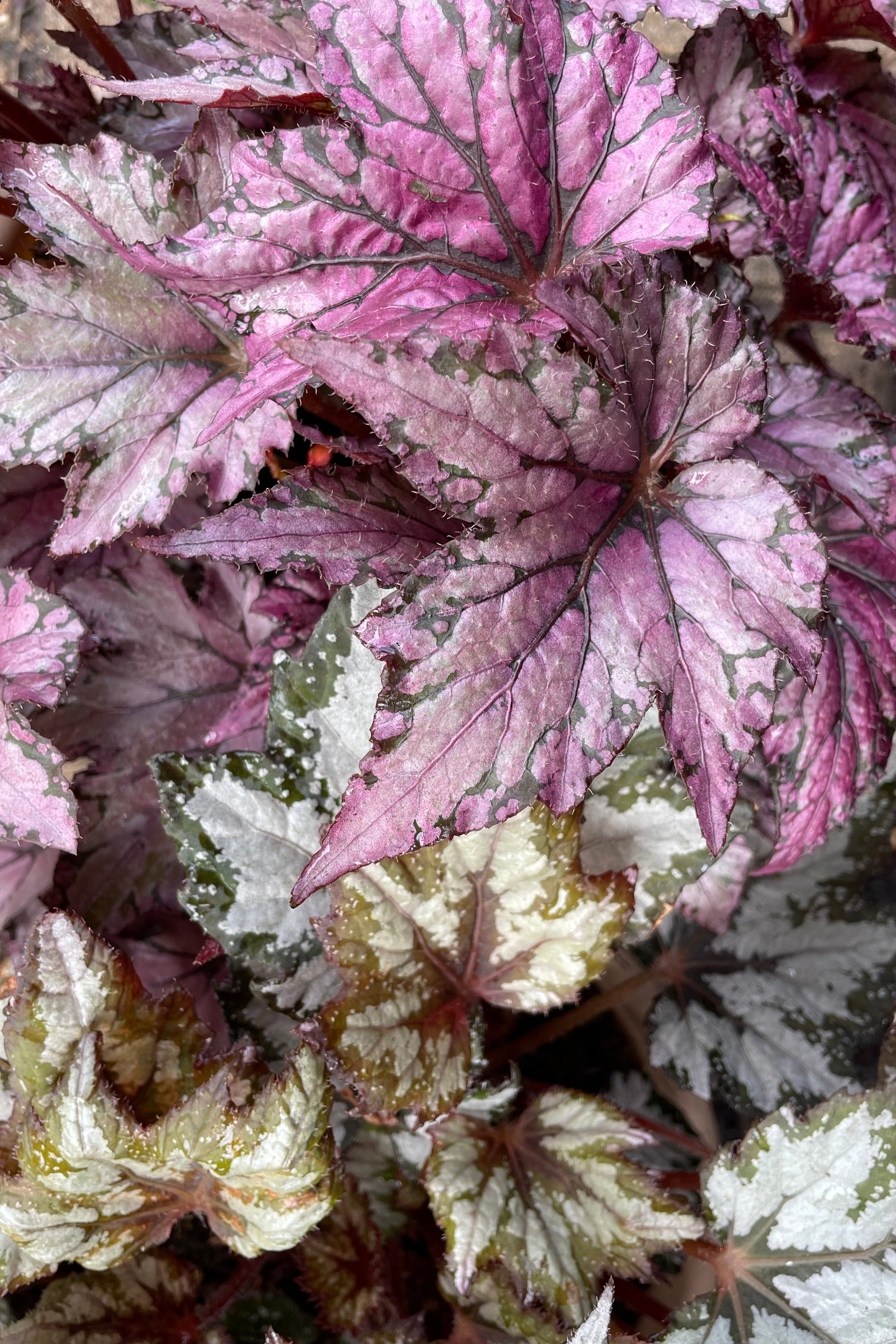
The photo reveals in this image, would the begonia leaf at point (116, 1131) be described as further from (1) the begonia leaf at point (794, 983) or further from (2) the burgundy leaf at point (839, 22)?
(2) the burgundy leaf at point (839, 22)

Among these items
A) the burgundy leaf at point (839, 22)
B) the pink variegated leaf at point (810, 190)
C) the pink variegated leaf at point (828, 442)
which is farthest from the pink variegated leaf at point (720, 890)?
the burgundy leaf at point (839, 22)

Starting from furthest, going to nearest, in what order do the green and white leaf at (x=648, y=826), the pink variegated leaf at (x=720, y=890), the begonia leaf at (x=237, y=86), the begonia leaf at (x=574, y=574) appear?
the pink variegated leaf at (x=720, y=890)
the green and white leaf at (x=648, y=826)
the begonia leaf at (x=237, y=86)
the begonia leaf at (x=574, y=574)

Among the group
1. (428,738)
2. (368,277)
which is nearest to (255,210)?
(368,277)

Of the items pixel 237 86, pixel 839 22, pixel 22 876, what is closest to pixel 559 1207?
pixel 22 876

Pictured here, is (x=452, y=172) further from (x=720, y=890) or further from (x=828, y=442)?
(x=720, y=890)

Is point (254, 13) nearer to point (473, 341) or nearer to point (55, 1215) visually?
point (473, 341)
